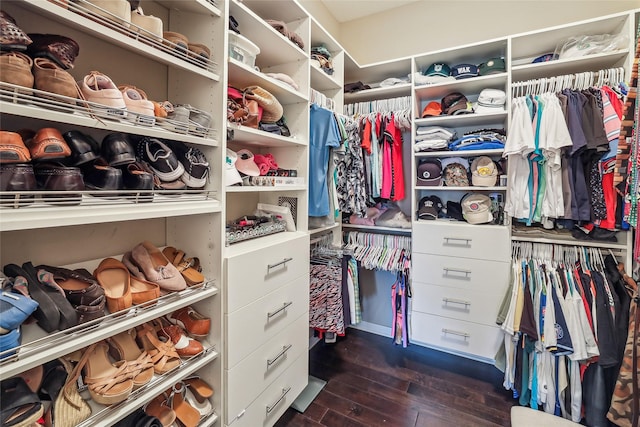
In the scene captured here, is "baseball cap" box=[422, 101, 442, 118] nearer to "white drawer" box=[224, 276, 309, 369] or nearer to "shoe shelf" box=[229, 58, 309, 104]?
"shoe shelf" box=[229, 58, 309, 104]

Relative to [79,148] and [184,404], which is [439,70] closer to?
[79,148]

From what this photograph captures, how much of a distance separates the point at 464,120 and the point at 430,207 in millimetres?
689

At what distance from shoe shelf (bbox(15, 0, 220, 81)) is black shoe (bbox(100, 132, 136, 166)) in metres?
0.29

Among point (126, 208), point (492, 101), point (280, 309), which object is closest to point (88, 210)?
point (126, 208)

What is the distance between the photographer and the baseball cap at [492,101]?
→ 1.94 metres

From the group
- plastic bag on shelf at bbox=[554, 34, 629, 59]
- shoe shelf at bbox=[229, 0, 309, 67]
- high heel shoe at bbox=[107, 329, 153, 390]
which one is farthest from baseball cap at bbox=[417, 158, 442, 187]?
high heel shoe at bbox=[107, 329, 153, 390]

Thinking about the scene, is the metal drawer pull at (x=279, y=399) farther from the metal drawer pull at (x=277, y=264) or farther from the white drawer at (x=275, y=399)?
the metal drawer pull at (x=277, y=264)

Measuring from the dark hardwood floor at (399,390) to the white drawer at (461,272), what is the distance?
24.9 inches

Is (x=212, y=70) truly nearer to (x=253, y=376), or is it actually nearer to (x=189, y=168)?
(x=189, y=168)

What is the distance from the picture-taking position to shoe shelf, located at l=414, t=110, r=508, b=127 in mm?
1952

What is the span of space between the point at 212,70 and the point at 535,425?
188cm

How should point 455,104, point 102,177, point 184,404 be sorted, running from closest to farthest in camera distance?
1. point 102,177
2. point 184,404
3. point 455,104

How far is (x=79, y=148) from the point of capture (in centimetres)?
81

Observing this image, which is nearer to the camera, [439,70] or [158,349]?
[158,349]
